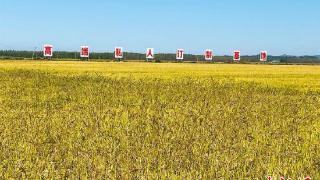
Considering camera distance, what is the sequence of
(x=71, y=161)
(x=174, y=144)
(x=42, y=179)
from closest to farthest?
(x=42, y=179), (x=71, y=161), (x=174, y=144)

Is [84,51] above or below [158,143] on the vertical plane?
above

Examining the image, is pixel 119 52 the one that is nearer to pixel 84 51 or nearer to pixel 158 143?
pixel 84 51

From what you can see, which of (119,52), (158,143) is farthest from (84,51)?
(158,143)

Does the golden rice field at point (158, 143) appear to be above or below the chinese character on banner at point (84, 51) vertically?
below

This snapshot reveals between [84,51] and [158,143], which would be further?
[84,51]

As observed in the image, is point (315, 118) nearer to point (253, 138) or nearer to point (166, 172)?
point (253, 138)

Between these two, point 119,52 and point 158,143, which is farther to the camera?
point 119,52

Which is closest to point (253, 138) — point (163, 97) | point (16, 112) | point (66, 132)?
point (66, 132)

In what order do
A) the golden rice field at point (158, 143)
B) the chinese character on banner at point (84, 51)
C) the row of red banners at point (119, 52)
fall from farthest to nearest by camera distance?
1. the chinese character on banner at point (84, 51)
2. the row of red banners at point (119, 52)
3. the golden rice field at point (158, 143)

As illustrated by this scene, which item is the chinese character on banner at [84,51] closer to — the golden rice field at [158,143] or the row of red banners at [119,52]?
the row of red banners at [119,52]

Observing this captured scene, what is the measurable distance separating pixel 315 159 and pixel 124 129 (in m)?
4.47

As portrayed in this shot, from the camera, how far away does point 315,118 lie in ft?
48.1

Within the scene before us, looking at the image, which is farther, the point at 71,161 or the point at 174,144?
the point at 174,144

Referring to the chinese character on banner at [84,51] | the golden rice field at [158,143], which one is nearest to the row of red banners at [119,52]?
the chinese character on banner at [84,51]
